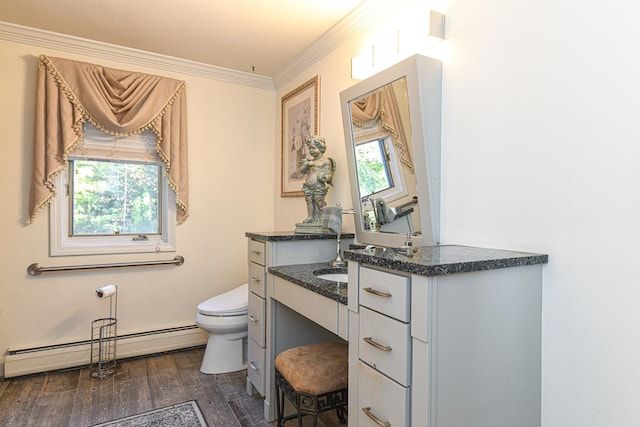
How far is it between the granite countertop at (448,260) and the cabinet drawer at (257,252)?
2.93 ft

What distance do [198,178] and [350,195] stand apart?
1.40 m

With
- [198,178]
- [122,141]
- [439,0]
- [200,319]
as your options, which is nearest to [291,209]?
[198,178]

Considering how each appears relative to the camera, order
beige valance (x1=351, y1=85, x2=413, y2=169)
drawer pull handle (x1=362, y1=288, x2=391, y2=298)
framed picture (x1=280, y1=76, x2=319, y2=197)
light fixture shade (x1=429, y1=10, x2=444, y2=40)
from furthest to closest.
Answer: framed picture (x1=280, y1=76, x2=319, y2=197), beige valance (x1=351, y1=85, x2=413, y2=169), light fixture shade (x1=429, y1=10, x2=444, y2=40), drawer pull handle (x1=362, y1=288, x2=391, y2=298)

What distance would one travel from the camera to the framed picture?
2.67m

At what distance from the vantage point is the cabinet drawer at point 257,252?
2.08 meters

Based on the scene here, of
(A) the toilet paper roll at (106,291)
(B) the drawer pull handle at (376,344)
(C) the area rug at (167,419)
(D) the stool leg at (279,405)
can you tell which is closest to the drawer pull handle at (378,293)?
(B) the drawer pull handle at (376,344)

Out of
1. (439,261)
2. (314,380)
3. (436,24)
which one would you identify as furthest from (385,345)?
(436,24)

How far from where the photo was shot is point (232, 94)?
312 centimetres

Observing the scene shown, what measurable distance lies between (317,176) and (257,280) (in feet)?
2.39

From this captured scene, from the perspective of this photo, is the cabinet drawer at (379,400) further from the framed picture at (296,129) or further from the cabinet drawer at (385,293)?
the framed picture at (296,129)

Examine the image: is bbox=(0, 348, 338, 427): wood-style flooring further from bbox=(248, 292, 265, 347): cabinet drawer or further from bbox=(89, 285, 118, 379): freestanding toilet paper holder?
bbox=(248, 292, 265, 347): cabinet drawer

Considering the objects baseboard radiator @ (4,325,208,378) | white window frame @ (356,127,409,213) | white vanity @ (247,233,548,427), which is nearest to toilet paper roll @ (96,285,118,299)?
baseboard radiator @ (4,325,208,378)

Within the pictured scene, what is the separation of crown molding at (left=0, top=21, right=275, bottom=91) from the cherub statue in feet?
3.99

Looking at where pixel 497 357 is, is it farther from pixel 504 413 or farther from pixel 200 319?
pixel 200 319
